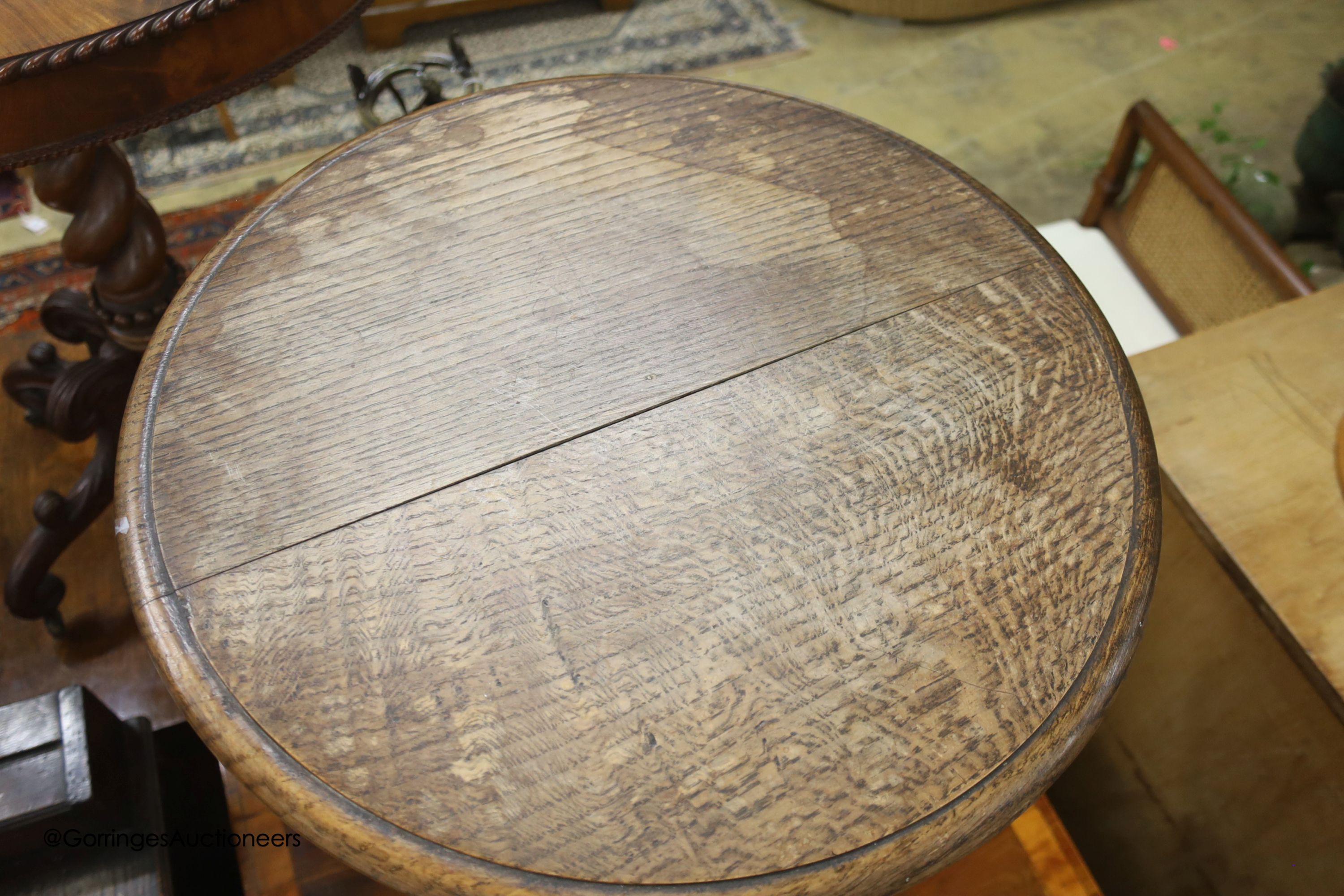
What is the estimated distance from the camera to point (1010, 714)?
633mm

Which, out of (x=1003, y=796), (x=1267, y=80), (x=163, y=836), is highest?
(x=1003, y=796)

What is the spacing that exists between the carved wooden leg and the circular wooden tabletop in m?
0.46

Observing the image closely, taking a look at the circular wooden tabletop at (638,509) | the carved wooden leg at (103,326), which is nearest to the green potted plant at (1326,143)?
the circular wooden tabletop at (638,509)

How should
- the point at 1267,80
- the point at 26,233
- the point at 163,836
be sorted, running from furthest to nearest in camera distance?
the point at 1267,80 → the point at 26,233 → the point at 163,836

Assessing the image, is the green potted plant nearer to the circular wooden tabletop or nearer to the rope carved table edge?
the circular wooden tabletop

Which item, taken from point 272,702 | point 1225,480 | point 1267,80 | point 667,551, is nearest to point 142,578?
point 272,702

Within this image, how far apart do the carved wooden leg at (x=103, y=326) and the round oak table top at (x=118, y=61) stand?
1.16 ft

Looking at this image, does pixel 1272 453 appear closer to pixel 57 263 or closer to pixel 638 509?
pixel 638 509

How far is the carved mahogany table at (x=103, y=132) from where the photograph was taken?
32.4 inches

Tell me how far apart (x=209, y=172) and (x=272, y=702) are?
6.81 ft

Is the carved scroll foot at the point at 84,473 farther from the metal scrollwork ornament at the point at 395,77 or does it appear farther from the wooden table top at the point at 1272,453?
the wooden table top at the point at 1272,453

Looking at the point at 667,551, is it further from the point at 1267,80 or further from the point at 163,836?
the point at 1267,80

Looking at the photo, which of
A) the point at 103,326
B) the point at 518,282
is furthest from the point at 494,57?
the point at 518,282

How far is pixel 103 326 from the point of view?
4.58 feet
